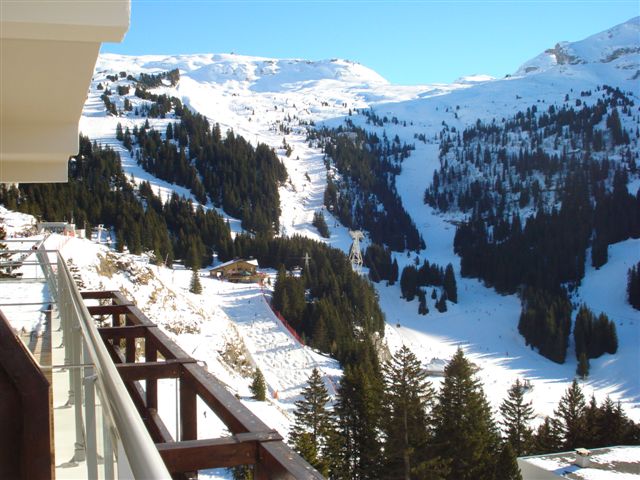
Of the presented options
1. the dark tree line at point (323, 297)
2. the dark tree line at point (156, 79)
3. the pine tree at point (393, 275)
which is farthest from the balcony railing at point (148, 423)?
the dark tree line at point (156, 79)

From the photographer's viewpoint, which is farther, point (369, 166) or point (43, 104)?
point (369, 166)

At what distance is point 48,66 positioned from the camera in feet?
9.71

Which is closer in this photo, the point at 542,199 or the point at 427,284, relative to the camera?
the point at 427,284

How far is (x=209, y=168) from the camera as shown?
96.8m

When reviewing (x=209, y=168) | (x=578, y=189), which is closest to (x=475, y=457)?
(x=209, y=168)

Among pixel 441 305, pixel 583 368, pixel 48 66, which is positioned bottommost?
pixel 583 368

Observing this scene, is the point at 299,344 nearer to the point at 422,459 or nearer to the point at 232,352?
the point at 232,352

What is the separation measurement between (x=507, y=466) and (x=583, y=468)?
8367mm

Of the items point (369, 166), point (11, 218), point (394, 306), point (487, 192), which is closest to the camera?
point (11, 218)

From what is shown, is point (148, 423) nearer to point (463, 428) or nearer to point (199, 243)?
point (463, 428)

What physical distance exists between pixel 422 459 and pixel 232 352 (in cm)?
1430

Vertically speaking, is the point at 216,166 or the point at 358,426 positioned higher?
the point at 216,166

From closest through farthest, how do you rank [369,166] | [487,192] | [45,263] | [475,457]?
[45,263] → [475,457] → [487,192] → [369,166]

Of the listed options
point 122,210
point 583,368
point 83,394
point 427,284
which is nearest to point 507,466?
point 83,394
